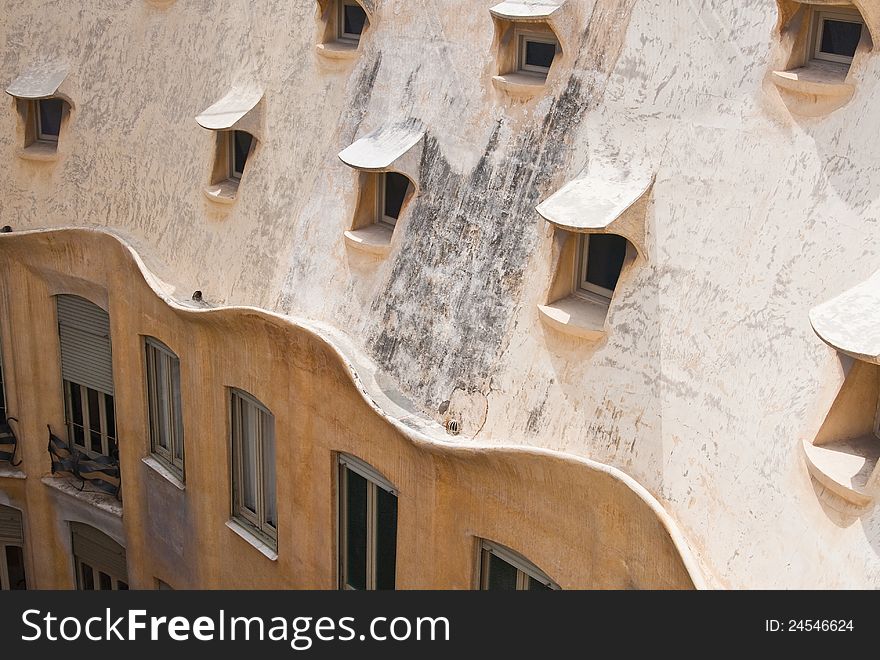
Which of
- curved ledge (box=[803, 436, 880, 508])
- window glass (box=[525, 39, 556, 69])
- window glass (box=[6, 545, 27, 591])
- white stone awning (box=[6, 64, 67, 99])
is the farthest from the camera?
window glass (box=[6, 545, 27, 591])

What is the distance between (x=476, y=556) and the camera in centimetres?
1197

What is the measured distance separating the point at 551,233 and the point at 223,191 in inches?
252

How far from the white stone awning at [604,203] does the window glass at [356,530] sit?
445cm

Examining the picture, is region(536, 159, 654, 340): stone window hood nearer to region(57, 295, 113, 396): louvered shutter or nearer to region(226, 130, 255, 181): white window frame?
region(226, 130, 255, 181): white window frame

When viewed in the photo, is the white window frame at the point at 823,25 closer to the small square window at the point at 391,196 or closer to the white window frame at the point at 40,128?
the small square window at the point at 391,196

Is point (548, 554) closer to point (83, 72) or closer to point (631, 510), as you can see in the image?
point (631, 510)

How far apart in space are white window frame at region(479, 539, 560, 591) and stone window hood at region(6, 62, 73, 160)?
10776 mm


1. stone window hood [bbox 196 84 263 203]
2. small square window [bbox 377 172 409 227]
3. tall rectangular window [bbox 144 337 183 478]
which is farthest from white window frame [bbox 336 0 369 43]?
tall rectangular window [bbox 144 337 183 478]

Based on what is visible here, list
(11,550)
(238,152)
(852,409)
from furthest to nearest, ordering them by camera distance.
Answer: (11,550)
(238,152)
(852,409)

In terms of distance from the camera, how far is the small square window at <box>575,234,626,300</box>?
35.9ft

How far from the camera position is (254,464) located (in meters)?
15.6

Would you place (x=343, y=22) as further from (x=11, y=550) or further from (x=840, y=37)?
(x=11, y=550)

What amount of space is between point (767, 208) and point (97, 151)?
12.0m

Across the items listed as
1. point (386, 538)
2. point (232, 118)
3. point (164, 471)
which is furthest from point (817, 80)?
point (164, 471)
